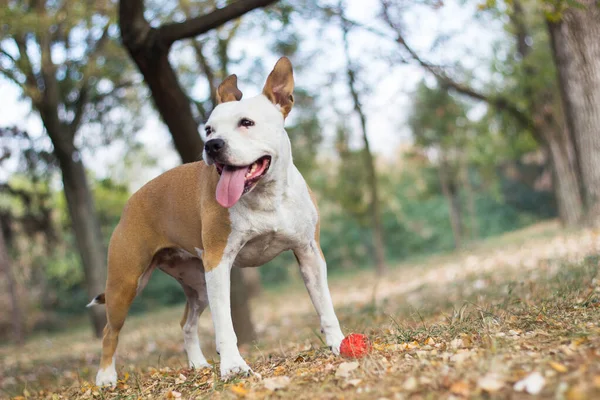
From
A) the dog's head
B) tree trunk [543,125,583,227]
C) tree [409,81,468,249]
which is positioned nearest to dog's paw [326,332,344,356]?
the dog's head

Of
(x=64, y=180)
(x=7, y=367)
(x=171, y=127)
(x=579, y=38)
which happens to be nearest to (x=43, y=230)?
(x=64, y=180)

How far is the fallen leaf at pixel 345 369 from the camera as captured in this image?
335 cm

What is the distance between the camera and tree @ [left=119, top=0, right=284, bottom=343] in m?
6.14

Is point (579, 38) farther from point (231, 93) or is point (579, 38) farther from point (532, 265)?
point (231, 93)

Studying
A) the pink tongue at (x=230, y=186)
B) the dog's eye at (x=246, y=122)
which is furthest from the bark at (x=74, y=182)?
the pink tongue at (x=230, y=186)

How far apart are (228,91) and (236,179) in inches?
37.3

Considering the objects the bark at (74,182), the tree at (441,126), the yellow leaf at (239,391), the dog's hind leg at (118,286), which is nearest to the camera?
the yellow leaf at (239,391)

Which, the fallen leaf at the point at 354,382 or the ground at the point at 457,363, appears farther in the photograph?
the fallen leaf at the point at 354,382

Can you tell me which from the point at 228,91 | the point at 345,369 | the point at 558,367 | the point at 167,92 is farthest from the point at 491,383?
the point at 167,92

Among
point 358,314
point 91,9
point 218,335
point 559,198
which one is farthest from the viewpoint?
point 559,198

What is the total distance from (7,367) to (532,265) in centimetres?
817

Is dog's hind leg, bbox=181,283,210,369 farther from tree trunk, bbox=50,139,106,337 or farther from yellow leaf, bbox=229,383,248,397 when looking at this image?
tree trunk, bbox=50,139,106,337

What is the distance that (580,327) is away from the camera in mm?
3516

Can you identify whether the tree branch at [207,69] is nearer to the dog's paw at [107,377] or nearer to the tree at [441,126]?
the dog's paw at [107,377]
